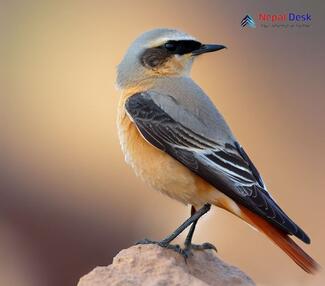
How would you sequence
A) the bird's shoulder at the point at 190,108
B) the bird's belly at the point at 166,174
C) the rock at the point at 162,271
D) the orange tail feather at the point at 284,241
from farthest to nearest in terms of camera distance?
1. the bird's shoulder at the point at 190,108
2. the bird's belly at the point at 166,174
3. the orange tail feather at the point at 284,241
4. the rock at the point at 162,271

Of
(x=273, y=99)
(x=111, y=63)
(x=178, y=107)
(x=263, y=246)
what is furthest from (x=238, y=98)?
(x=178, y=107)

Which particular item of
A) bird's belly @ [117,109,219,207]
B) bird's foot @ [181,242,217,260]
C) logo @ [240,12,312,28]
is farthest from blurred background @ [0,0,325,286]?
bird's belly @ [117,109,219,207]

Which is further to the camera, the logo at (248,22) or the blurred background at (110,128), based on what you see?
the logo at (248,22)

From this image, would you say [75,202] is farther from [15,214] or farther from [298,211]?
[298,211]

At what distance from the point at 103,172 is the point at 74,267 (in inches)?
74.3

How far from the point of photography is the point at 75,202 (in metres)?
11.7

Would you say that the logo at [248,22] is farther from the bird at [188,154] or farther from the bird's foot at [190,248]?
the bird's foot at [190,248]

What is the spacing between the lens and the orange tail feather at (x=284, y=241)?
626cm

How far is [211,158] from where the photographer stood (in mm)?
6691

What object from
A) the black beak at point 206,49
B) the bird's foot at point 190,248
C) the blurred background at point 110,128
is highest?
the black beak at point 206,49

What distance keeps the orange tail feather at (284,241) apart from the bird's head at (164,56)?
1.28 meters

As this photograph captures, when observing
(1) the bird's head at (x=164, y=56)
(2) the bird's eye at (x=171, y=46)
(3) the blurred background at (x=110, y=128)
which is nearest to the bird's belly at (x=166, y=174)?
(1) the bird's head at (x=164, y=56)

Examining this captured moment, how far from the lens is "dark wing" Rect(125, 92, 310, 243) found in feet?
21.1

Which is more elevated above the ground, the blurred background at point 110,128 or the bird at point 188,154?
the bird at point 188,154
